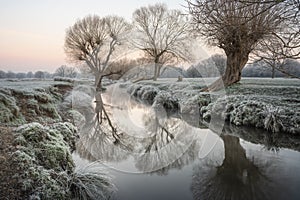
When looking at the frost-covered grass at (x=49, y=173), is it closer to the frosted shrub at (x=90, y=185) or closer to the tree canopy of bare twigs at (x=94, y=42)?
the frosted shrub at (x=90, y=185)

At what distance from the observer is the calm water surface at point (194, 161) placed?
366 cm

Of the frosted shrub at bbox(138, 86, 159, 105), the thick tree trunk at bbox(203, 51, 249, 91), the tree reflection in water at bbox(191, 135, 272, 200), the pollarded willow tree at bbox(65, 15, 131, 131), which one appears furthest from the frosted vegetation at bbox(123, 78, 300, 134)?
the pollarded willow tree at bbox(65, 15, 131, 131)

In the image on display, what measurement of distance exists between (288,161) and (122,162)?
3.35 meters

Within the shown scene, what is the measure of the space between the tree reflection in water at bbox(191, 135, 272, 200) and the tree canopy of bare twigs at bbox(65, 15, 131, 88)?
16443mm

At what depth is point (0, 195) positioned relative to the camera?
8.67 feet

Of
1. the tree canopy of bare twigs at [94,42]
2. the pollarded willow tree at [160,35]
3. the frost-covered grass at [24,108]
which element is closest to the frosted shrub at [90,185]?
the frost-covered grass at [24,108]

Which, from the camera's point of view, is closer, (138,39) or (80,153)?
(80,153)

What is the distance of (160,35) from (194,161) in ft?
54.7

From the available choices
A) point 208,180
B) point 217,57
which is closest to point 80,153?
point 208,180

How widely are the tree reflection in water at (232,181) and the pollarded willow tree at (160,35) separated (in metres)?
12.9

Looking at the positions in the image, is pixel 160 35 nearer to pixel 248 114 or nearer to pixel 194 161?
pixel 248 114

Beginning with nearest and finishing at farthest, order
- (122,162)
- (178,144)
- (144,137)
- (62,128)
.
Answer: (122,162)
(62,128)
(178,144)
(144,137)

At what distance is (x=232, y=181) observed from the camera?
155 inches

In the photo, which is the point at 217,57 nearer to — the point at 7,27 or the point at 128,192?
the point at 7,27
